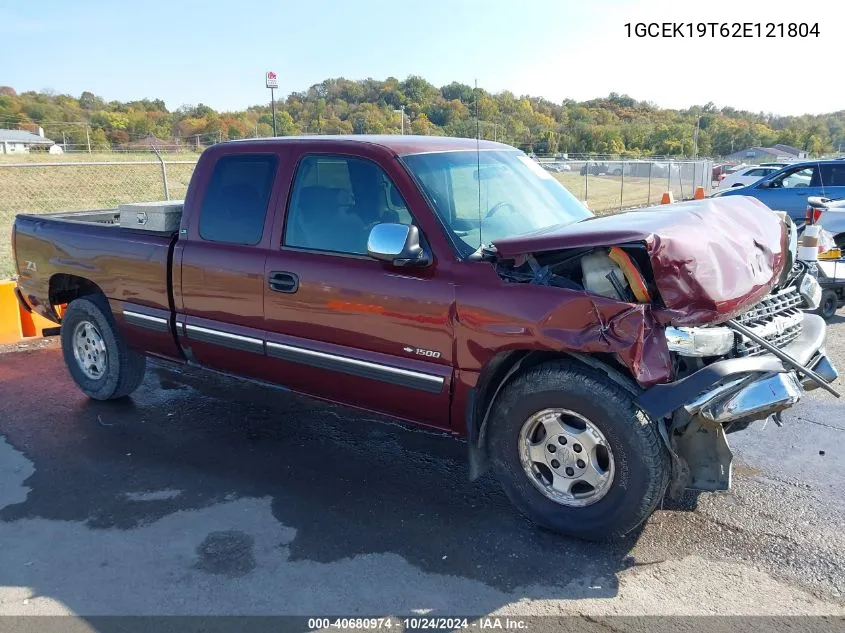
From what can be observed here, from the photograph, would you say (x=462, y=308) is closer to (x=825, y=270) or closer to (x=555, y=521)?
(x=555, y=521)

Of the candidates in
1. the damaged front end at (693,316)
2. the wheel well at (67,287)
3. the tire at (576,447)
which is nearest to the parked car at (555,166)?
the wheel well at (67,287)

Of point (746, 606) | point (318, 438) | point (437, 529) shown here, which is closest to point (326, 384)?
point (318, 438)

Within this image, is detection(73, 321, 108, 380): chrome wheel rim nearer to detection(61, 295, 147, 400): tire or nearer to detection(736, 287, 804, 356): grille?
detection(61, 295, 147, 400): tire

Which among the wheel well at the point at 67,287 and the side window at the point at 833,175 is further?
the side window at the point at 833,175

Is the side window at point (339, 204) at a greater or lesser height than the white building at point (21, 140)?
lesser

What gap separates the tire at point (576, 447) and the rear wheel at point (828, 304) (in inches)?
204

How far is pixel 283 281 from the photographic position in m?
4.13

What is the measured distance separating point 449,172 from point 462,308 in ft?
3.27

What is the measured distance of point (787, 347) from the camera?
352 cm

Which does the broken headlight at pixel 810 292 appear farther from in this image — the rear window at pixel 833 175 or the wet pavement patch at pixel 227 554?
the rear window at pixel 833 175

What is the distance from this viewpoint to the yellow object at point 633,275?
3.11 m

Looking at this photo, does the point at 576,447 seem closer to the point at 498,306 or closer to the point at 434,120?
the point at 498,306

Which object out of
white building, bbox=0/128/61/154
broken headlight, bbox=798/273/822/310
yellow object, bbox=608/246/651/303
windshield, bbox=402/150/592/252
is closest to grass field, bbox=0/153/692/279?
windshield, bbox=402/150/592/252

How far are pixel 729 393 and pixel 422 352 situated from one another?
1.49 metres
